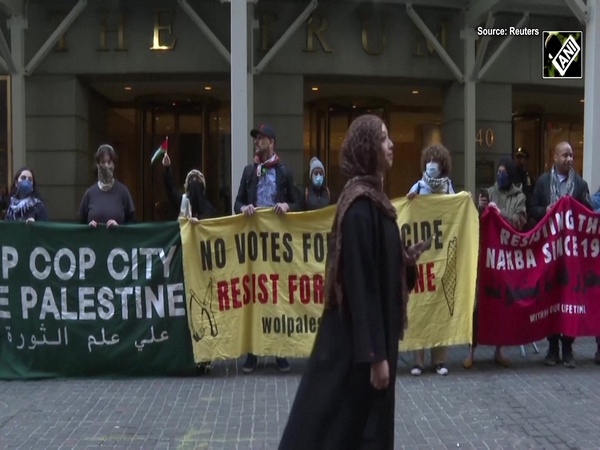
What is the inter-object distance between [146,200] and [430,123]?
571cm

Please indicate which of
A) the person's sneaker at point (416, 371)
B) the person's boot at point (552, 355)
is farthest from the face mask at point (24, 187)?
the person's boot at point (552, 355)

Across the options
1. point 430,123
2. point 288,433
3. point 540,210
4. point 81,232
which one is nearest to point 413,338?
point 540,210

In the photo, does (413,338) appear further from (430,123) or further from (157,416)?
(430,123)

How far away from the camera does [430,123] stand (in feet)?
57.6

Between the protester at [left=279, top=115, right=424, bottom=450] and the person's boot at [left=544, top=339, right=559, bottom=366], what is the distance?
16.0 feet

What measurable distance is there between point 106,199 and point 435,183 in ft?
10.0

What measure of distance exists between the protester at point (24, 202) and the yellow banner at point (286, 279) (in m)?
1.54

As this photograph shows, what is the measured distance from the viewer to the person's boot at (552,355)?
854 cm

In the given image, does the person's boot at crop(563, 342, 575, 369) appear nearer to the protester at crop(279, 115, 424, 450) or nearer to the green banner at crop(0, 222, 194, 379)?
the green banner at crop(0, 222, 194, 379)

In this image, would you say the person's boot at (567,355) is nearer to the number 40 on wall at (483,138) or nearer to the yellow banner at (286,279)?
the yellow banner at (286,279)

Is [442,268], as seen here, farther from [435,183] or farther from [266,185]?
[266,185]

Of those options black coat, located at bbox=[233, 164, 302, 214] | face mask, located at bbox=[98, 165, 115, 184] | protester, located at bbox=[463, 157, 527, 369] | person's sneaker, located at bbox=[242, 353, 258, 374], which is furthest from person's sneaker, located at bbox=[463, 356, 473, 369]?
face mask, located at bbox=[98, 165, 115, 184]

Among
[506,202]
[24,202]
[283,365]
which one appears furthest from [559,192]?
[24,202]

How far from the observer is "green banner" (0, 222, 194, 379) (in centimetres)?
808
